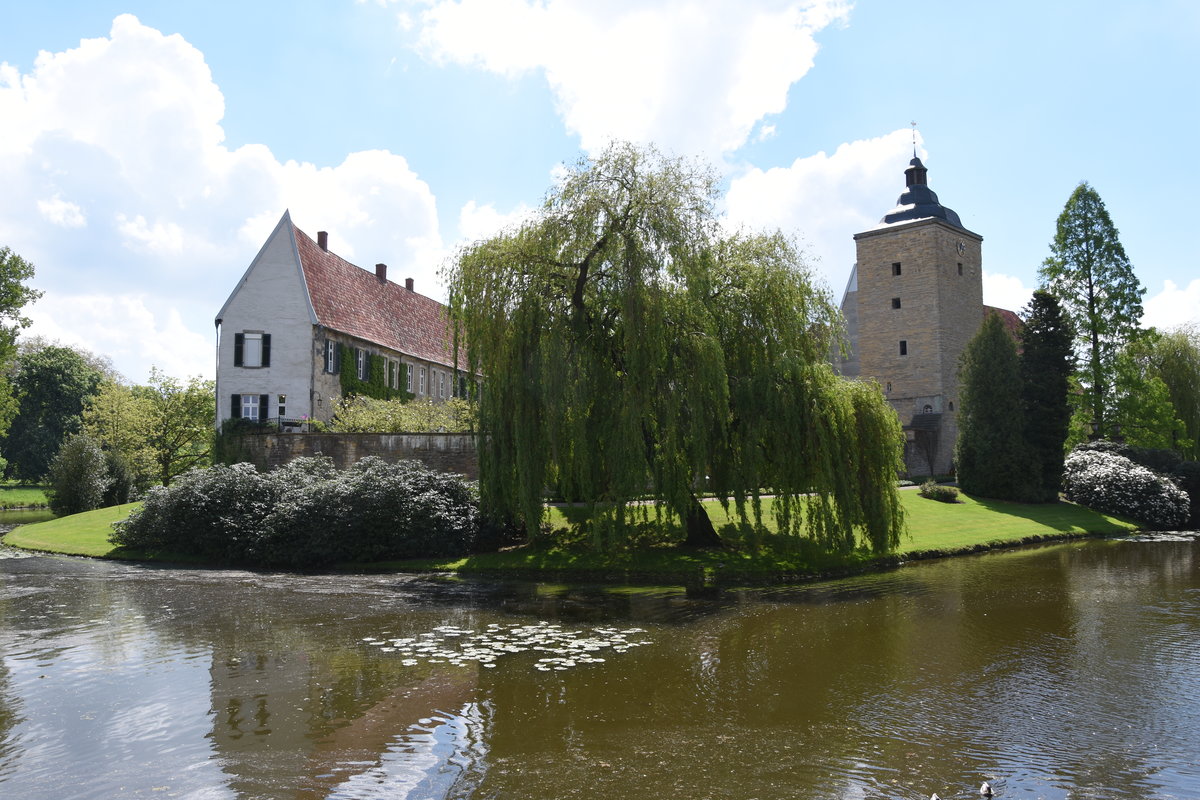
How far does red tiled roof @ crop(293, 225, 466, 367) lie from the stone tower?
841 inches

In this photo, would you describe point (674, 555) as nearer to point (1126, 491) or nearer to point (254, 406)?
point (1126, 491)

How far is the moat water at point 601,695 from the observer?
6.87 metres

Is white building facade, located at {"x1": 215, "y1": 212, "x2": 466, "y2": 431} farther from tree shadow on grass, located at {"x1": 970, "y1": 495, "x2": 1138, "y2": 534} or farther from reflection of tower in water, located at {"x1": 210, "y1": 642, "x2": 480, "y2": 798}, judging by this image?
reflection of tower in water, located at {"x1": 210, "y1": 642, "x2": 480, "y2": 798}

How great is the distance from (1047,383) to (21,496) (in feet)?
167

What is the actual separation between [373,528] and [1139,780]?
17071mm

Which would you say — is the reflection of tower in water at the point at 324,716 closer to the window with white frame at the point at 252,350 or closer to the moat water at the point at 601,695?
the moat water at the point at 601,695

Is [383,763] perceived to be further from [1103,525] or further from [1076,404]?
[1076,404]

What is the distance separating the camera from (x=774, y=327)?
19812 mm

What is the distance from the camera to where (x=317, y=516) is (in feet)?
70.4

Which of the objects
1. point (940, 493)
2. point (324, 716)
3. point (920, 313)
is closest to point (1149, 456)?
point (940, 493)

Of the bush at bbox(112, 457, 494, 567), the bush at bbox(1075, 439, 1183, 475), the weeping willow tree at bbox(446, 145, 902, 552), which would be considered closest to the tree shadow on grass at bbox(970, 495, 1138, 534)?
the bush at bbox(1075, 439, 1183, 475)

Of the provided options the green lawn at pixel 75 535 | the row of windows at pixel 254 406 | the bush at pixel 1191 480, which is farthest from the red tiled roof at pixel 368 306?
the bush at pixel 1191 480

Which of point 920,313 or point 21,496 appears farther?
point 21,496

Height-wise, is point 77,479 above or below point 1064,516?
above
